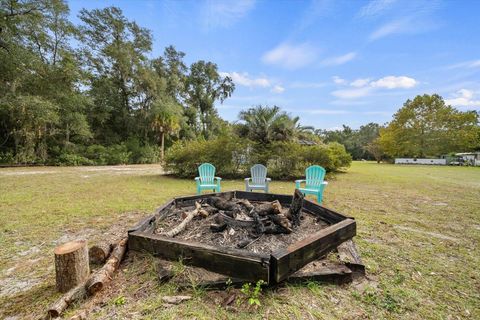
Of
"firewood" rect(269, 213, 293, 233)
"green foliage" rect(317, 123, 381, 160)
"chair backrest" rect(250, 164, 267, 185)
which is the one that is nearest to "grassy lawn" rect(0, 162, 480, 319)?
"firewood" rect(269, 213, 293, 233)

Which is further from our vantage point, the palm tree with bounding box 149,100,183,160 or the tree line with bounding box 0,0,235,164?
the palm tree with bounding box 149,100,183,160

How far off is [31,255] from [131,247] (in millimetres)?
1178

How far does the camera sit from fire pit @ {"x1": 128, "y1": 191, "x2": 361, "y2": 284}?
1.51 m

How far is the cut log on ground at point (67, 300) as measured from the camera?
4.17 ft

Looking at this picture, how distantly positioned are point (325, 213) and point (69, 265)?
2614mm

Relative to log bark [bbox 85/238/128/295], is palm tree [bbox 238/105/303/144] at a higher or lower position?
higher

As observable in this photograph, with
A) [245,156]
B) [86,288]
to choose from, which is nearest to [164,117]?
[245,156]

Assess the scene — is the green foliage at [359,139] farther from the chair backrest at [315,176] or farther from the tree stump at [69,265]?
the tree stump at [69,265]

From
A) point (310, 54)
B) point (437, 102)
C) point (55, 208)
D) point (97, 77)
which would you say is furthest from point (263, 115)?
point (437, 102)

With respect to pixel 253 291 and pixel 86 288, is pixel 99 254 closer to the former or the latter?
pixel 86 288

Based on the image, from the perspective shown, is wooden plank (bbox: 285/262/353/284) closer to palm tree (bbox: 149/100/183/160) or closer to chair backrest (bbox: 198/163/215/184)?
chair backrest (bbox: 198/163/215/184)

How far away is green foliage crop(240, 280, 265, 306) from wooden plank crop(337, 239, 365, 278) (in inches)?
32.3

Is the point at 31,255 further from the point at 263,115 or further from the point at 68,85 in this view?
the point at 68,85

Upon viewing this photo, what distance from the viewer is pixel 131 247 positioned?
6.35 feet
